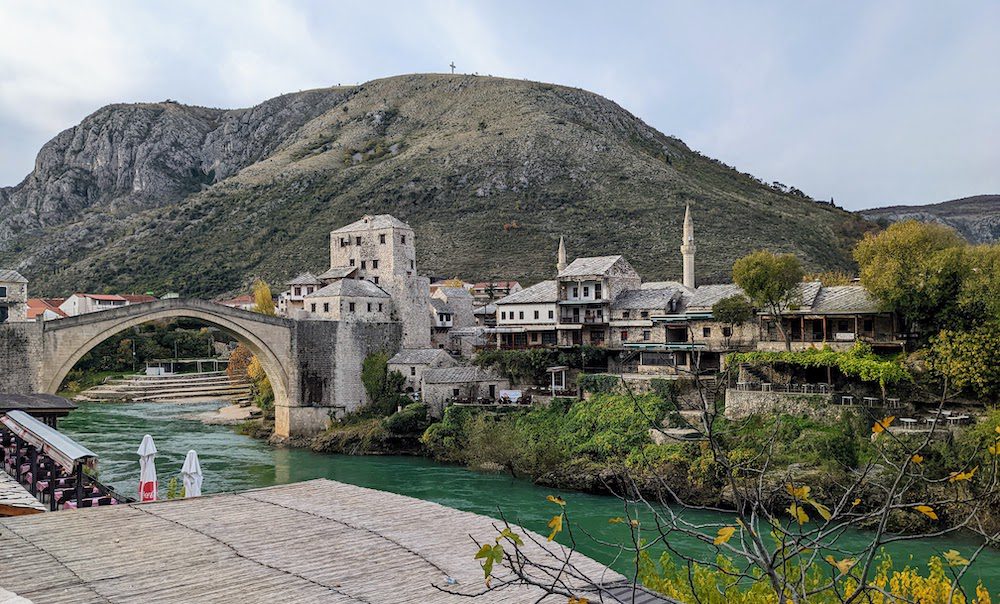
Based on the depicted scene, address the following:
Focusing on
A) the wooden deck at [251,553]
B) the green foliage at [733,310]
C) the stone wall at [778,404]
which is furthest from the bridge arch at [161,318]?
the wooden deck at [251,553]

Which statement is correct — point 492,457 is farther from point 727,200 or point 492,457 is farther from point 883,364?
point 727,200

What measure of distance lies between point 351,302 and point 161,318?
9.59 meters

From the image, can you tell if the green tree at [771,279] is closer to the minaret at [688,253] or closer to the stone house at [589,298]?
the stone house at [589,298]

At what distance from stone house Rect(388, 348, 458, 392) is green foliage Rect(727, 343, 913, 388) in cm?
1473

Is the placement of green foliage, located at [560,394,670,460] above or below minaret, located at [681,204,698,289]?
below

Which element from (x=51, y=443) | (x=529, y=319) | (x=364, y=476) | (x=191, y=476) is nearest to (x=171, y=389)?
(x=529, y=319)

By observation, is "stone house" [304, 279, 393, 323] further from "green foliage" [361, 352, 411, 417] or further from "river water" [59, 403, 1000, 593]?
"river water" [59, 403, 1000, 593]

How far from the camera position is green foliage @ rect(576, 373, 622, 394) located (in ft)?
108

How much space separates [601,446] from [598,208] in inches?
1936

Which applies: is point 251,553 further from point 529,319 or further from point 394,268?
point 394,268

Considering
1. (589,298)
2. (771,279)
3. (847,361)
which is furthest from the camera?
(589,298)

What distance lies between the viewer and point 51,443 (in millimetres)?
11141

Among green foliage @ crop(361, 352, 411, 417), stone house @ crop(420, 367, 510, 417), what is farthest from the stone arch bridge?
stone house @ crop(420, 367, 510, 417)

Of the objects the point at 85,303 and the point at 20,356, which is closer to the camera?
the point at 20,356
